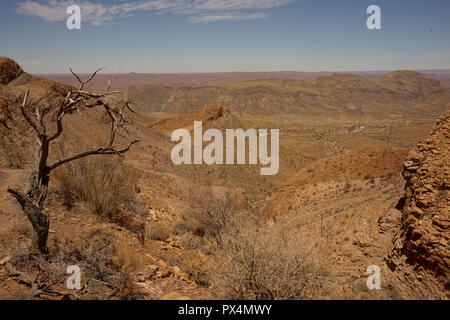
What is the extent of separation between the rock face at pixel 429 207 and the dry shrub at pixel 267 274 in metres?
2.10

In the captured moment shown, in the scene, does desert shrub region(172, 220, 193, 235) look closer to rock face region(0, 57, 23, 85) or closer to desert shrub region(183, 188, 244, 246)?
desert shrub region(183, 188, 244, 246)

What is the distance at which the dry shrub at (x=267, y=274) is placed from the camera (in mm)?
3924

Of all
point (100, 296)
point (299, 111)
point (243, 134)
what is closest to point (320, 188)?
point (100, 296)

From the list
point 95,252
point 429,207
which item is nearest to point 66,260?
point 95,252

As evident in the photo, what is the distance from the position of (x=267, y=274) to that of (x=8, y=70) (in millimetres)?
43139

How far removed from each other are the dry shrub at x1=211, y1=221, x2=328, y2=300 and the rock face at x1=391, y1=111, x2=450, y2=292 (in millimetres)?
2098

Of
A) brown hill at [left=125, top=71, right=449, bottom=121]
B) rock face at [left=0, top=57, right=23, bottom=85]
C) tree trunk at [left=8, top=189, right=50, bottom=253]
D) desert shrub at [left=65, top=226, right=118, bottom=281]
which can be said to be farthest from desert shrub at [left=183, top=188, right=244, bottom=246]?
brown hill at [left=125, top=71, right=449, bottom=121]

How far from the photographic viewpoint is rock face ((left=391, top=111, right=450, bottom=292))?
4867 millimetres

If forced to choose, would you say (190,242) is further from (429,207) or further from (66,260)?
(429,207)

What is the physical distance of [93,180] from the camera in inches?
285

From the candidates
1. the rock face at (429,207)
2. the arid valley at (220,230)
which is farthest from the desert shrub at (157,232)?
the rock face at (429,207)

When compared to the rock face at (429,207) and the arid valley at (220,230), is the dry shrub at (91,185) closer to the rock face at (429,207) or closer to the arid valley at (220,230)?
the arid valley at (220,230)

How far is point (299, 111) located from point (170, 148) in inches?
2438
